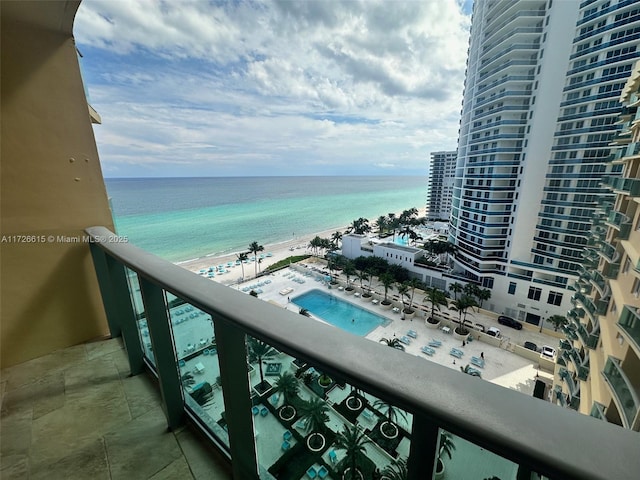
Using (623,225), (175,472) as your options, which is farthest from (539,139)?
(175,472)

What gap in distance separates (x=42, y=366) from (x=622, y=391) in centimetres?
723

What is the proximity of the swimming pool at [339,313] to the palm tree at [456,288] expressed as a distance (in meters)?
5.89

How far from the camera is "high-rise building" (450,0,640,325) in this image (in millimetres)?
14852

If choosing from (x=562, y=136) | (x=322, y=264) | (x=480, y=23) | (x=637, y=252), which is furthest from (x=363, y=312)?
(x=480, y=23)

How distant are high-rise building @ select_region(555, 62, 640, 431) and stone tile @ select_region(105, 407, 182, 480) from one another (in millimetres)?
5372

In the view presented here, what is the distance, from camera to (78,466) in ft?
4.50

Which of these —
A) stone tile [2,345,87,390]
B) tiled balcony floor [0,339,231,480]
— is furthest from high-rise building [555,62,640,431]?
stone tile [2,345,87,390]

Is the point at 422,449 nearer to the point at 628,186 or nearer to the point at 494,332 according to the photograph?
the point at 628,186

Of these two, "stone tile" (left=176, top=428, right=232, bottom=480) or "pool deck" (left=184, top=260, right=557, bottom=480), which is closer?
"pool deck" (left=184, top=260, right=557, bottom=480)

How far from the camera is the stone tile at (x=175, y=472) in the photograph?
1290 mm

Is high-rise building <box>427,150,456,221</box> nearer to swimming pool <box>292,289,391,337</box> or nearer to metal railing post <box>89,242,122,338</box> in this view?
swimming pool <box>292,289,391,337</box>

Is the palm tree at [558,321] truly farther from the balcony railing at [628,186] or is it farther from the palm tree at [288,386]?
the palm tree at [288,386]

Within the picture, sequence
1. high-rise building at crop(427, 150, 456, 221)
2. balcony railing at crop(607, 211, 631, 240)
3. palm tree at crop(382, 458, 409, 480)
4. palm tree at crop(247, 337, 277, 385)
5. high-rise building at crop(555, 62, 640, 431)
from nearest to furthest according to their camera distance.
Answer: palm tree at crop(382, 458, 409, 480)
palm tree at crop(247, 337, 277, 385)
high-rise building at crop(555, 62, 640, 431)
balcony railing at crop(607, 211, 631, 240)
high-rise building at crop(427, 150, 456, 221)

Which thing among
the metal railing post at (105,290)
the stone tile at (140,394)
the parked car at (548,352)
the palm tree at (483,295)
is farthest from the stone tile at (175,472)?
the palm tree at (483,295)
